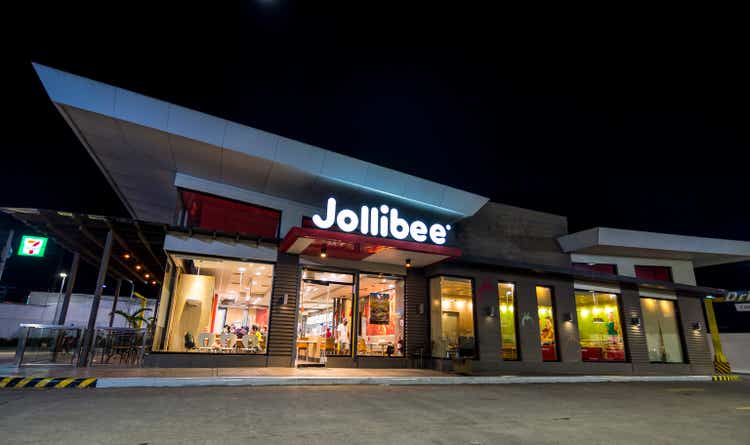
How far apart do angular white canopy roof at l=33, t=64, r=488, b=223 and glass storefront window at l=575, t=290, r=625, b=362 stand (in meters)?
6.95

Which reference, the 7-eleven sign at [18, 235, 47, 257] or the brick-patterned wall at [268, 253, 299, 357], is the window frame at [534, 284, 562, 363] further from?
the 7-eleven sign at [18, 235, 47, 257]

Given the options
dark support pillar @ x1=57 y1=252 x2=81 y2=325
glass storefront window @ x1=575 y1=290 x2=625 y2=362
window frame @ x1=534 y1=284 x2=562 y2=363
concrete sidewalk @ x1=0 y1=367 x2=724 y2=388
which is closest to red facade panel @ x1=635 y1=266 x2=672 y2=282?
glass storefront window @ x1=575 y1=290 x2=625 y2=362

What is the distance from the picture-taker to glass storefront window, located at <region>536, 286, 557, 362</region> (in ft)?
47.1

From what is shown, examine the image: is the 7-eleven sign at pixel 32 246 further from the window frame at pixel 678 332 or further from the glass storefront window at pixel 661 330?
the glass storefront window at pixel 661 330

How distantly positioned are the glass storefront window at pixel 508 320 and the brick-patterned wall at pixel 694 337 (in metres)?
9.53

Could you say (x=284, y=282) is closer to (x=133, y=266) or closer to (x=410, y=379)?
(x=410, y=379)

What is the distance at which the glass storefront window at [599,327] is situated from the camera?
15289 mm

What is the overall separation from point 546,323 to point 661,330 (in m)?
6.87

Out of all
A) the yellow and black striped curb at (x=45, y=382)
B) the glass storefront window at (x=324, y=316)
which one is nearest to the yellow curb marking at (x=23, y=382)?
the yellow and black striped curb at (x=45, y=382)

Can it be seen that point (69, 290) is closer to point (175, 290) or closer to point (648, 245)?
point (175, 290)

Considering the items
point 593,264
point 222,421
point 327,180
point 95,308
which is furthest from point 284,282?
point 593,264

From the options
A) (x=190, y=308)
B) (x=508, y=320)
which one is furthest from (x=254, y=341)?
(x=508, y=320)

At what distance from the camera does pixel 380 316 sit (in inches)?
523

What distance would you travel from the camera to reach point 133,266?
602 inches
